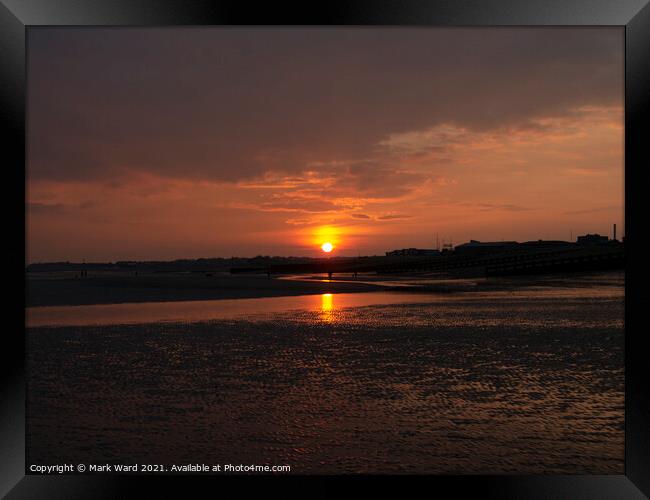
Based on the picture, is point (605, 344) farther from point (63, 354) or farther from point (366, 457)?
point (63, 354)

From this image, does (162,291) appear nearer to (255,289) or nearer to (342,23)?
(255,289)

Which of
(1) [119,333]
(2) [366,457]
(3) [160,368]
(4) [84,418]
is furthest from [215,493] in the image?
(1) [119,333]

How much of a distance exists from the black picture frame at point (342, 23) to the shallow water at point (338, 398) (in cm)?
104

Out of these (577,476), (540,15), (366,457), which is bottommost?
(366,457)

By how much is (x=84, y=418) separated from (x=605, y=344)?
784 centimetres

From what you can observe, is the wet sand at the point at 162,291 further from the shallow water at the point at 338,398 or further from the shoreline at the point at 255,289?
the shallow water at the point at 338,398

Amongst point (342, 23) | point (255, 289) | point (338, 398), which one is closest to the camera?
point (342, 23)

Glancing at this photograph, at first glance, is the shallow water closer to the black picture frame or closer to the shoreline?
the black picture frame

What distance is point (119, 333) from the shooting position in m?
10.8

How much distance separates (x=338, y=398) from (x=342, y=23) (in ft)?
12.7

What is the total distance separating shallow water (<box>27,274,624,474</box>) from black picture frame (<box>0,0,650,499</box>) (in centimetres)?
104

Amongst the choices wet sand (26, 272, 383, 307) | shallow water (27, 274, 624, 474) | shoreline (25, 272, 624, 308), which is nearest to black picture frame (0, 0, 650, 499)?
shallow water (27, 274, 624, 474)

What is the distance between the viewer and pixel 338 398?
19.2 feet

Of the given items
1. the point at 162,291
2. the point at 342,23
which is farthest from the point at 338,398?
the point at 162,291
